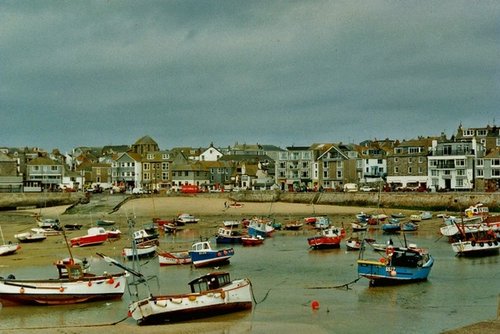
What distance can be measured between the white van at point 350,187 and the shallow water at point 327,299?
55.6 metres

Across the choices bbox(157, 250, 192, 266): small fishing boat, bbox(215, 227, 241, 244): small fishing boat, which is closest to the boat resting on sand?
bbox(157, 250, 192, 266): small fishing boat

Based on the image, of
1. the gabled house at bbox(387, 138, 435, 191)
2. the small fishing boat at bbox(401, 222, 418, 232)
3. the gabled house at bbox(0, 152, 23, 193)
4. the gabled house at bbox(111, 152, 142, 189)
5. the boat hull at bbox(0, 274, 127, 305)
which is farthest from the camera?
the gabled house at bbox(111, 152, 142, 189)

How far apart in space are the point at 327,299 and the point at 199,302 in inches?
Answer: 281

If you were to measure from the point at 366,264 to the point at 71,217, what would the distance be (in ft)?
190

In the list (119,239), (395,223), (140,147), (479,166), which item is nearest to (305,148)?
(479,166)

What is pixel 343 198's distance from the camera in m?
99.6

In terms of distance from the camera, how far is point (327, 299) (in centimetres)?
3325

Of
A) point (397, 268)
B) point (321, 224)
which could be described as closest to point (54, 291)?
point (397, 268)

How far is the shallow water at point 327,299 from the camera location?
28312 mm

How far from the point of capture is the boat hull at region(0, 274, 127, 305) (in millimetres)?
32219

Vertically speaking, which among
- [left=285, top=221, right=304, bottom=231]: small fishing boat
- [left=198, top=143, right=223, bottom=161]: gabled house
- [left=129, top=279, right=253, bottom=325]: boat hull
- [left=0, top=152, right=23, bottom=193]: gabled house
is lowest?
[left=129, top=279, right=253, bottom=325]: boat hull

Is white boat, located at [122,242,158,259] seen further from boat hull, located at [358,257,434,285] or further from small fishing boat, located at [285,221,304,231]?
small fishing boat, located at [285,221,304,231]

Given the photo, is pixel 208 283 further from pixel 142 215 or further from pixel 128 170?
pixel 128 170

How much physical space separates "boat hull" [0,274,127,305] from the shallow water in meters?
0.41
